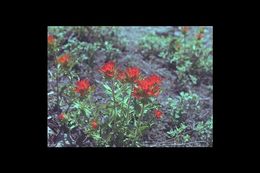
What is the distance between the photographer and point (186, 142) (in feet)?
12.4

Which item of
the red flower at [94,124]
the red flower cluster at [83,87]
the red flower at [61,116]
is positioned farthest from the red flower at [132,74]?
the red flower at [61,116]

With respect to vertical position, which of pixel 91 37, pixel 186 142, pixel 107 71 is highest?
→ pixel 91 37

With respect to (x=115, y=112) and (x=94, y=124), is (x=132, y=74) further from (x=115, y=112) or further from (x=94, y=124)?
(x=94, y=124)

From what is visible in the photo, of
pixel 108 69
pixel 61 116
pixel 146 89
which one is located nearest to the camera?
pixel 146 89

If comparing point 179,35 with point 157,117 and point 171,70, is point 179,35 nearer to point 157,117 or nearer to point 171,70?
point 171,70

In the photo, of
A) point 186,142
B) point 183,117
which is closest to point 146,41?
point 183,117

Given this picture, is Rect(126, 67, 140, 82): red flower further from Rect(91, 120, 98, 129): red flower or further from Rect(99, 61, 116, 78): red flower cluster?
Rect(91, 120, 98, 129): red flower

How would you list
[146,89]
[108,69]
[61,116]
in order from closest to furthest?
[146,89] < [108,69] < [61,116]

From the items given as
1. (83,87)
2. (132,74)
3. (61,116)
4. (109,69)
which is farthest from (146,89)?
(61,116)

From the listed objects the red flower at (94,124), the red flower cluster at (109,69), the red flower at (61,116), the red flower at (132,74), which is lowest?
the red flower at (94,124)

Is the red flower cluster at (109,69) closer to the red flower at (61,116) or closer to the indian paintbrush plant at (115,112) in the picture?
the indian paintbrush plant at (115,112)

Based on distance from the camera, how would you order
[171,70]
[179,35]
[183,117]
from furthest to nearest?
[179,35]
[171,70]
[183,117]

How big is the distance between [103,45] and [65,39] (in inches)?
17.9

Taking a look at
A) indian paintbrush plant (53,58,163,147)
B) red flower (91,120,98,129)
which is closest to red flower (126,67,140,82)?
indian paintbrush plant (53,58,163,147)
